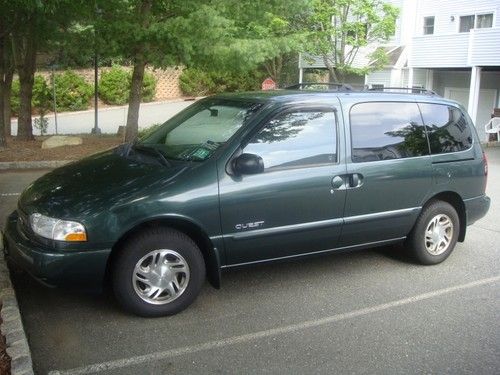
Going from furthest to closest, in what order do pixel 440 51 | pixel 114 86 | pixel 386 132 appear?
pixel 114 86 → pixel 440 51 → pixel 386 132

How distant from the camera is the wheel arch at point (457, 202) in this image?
546cm

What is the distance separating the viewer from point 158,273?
408cm

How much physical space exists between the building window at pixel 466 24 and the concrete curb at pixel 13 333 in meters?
21.3

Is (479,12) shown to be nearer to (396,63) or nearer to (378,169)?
(396,63)

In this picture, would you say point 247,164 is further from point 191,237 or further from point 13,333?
point 13,333

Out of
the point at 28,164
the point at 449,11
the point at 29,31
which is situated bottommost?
the point at 28,164

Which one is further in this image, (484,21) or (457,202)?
(484,21)

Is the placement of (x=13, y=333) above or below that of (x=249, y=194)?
below

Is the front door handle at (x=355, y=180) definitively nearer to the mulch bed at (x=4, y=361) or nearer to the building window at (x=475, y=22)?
the mulch bed at (x=4, y=361)

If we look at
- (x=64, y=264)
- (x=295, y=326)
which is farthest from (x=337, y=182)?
(x=64, y=264)

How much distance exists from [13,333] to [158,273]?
1.04 m

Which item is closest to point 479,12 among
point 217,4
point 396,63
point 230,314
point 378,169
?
point 396,63

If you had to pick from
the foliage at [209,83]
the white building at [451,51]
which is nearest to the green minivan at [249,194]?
the white building at [451,51]

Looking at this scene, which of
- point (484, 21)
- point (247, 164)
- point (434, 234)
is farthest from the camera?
point (484, 21)
